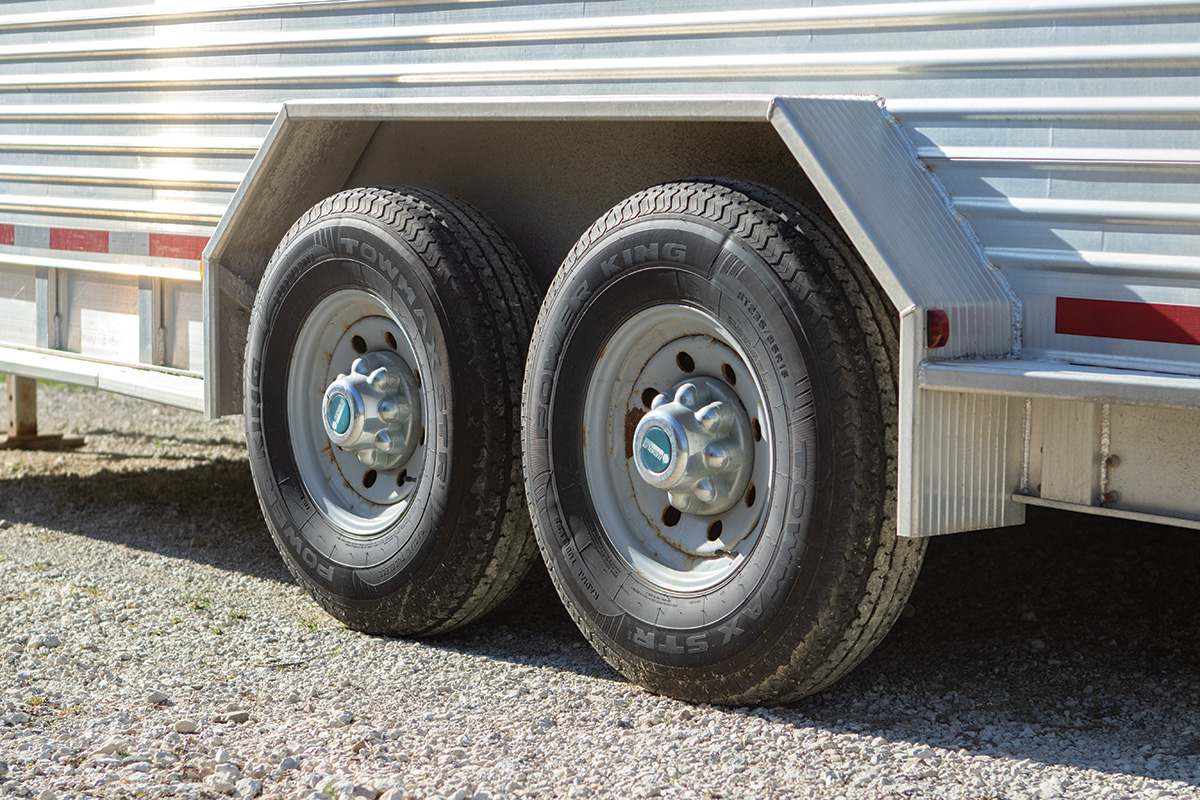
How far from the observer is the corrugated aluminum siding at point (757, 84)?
8.57ft

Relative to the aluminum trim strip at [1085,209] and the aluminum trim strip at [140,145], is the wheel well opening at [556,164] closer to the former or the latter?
the aluminum trim strip at [140,145]

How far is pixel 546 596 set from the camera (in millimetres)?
4164

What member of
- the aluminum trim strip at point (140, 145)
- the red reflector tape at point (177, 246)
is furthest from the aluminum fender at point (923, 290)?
the red reflector tape at point (177, 246)

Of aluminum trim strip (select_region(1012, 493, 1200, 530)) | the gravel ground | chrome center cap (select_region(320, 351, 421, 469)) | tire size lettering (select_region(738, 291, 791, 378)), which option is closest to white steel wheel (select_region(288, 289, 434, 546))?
chrome center cap (select_region(320, 351, 421, 469))

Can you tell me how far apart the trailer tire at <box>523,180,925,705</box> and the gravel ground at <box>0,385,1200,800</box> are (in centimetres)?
20

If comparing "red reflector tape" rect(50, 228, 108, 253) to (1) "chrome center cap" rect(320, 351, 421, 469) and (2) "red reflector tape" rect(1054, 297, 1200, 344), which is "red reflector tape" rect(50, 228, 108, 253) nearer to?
(1) "chrome center cap" rect(320, 351, 421, 469)

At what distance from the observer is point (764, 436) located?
10.1ft

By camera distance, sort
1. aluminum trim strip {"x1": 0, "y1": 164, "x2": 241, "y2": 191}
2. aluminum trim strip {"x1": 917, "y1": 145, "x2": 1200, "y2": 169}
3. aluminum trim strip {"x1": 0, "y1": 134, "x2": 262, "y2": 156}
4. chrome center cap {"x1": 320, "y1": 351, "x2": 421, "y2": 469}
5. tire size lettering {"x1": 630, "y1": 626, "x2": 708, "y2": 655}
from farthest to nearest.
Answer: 1. aluminum trim strip {"x1": 0, "y1": 164, "x2": 241, "y2": 191}
2. aluminum trim strip {"x1": 0, "y1": 134, "x2": 262, "y2": 156}
3. chrome center cap {"x1": 320, "y1": 351, "x2": 421, "y2": 469}
4. tire size lettering {"x1": 630, "y1": 626, "x2": 708, "y2": 655}
5. aluminum trim strip {"x1": 917, "y1": 145, "x2": 1200, "y2": 169}

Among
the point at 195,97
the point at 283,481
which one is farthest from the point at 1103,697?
the point at 195,97

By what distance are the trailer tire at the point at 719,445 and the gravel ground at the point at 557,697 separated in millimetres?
198

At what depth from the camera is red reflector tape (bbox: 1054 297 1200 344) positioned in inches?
101

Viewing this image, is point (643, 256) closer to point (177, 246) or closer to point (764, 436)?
point (764, 436)

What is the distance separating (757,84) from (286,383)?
1655 millimetres

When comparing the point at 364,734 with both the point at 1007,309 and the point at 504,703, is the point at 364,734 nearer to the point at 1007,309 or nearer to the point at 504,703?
the point at 504,703
